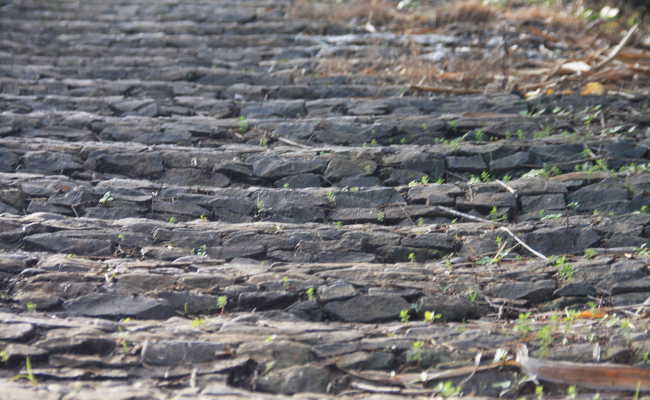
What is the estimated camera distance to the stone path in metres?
2.87

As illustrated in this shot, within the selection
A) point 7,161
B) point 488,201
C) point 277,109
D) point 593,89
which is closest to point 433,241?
point 488,201

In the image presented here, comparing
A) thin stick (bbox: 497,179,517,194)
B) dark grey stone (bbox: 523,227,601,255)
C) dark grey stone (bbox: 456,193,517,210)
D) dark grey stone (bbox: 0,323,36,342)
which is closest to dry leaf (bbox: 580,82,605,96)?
thin stick (bbox: 497,179,517,194)

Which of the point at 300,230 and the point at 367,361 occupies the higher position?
the point at 300,230

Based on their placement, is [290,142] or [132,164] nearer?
[132,164]

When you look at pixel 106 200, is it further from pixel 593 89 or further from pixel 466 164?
pixel 593 89

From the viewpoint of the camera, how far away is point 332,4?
26.2ft

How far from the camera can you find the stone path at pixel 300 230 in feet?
9.40

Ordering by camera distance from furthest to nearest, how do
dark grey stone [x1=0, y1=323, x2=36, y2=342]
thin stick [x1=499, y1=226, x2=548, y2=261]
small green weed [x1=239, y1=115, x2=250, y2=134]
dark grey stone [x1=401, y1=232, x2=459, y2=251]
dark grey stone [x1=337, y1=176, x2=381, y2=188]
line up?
1. small green weed [x1=239, y1=115, x2=250, y2=134]
2. dark grey stone [x1=337, y1=176, x2=381, y2=188]
3. dark grey stone [x1=401, y1=232, x2=459, y2=251]
4. thin stick [x1=499, y1=226, x2=548, y2=261]
5. dark grey stone [x1=0, y1=323, x2=36, y2=342]

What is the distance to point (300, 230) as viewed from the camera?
393cm

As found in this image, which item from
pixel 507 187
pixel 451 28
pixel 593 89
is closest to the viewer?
pixel 507 187

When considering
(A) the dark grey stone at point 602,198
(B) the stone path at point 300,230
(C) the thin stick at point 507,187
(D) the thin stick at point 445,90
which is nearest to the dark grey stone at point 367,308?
(B) the stone path at point 300,230

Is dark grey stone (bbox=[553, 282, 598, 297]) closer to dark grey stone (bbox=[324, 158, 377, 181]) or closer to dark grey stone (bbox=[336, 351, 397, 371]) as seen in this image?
dark grey stone (bbox=[336, 351, 397, 371])

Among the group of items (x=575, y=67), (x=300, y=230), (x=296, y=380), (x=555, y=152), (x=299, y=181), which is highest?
(x=575, y=67)

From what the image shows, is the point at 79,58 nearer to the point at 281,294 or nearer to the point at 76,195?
the point at 76,195
